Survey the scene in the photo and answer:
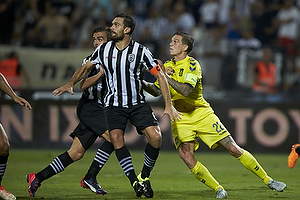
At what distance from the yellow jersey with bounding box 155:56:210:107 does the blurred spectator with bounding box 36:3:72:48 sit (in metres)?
8.63

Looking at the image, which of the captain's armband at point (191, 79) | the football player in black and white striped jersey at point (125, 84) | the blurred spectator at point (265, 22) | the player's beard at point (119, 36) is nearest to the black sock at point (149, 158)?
the football player in black and white striped jersey at point (125, 84)

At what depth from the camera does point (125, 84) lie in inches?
264

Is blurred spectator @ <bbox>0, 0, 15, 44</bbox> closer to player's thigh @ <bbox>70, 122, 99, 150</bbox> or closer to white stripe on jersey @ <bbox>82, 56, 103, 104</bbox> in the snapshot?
white stripe on jersey @ <bbox>82, 56, 103, 104</bbox>

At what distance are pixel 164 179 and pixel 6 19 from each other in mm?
9067

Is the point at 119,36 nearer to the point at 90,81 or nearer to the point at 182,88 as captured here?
the point at 90,81

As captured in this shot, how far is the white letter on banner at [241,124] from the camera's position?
13.5 metres

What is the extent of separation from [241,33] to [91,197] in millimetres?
9628

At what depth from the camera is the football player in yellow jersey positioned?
6.94 meters

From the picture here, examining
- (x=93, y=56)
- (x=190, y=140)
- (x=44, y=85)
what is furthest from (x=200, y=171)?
(x=44, y=85)

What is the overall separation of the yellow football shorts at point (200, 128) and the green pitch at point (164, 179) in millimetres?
713

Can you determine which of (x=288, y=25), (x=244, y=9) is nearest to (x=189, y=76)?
(x=288, y=25)

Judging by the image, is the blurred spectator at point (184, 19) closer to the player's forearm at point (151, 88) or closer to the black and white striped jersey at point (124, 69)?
the player's forearm at point (151, 88)

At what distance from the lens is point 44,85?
14.8 m

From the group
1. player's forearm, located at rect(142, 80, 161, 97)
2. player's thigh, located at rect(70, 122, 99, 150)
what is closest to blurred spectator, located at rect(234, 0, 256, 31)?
player's forearm, located at rect(142, 80, 161, 97)
